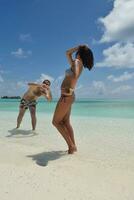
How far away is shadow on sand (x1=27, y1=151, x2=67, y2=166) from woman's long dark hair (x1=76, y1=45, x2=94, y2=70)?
1614 millimetres

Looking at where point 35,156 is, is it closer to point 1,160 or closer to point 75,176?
point 1,160

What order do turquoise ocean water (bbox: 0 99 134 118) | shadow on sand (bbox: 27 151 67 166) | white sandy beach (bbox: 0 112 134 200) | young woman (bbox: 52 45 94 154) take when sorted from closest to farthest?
white sandy beach (bbox: 0 112 134 200), shadow on sand (bbox: 27 151 67 166), young woman (bbox: 52 45 94 154), turquoise ocean water (bbox: 0 99 134 118)

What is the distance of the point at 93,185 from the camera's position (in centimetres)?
301

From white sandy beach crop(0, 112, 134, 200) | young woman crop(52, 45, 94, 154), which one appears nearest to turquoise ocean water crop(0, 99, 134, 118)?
white sandy beach crop(0, 112, 134, 200)

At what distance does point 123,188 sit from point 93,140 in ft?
11.2

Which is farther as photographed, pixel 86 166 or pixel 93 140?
pixel 93 140

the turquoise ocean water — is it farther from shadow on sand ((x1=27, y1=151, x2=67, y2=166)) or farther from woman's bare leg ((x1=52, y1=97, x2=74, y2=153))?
woman's bare leg ((x1=52, y1=97, x2=74, y2=153))

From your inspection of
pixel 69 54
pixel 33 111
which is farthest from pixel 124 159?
pixel 33 111

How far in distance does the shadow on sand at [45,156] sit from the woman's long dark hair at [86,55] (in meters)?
1.61

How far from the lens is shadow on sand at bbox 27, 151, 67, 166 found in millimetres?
4074

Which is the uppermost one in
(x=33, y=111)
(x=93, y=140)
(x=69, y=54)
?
(x=69, y=54)

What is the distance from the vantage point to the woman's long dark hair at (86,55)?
430cm

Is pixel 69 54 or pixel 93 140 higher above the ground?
pixel 69 54

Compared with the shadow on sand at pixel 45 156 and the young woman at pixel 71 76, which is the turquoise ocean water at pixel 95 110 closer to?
the shadow on sand at pixel 45 156
